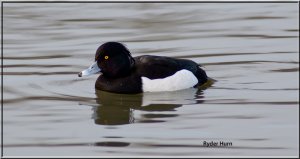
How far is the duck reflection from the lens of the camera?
36.8 ft

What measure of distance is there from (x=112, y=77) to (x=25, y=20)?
14.5 feet

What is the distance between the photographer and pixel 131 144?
997 centimetres

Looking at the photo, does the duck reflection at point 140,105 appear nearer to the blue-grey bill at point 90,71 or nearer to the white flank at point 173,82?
the white flank at point 173,82

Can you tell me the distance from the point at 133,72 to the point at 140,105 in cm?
94

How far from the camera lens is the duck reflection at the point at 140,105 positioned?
36.8ft

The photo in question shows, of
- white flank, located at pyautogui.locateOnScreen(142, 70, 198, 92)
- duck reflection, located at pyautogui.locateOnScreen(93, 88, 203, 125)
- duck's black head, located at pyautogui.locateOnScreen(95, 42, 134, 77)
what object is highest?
duck's black head, located at pyautogui.locateOnScreen(95, 42, 134, 77)

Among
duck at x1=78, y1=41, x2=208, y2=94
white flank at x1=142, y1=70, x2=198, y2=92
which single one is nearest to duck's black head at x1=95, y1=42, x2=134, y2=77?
duck at x1=78, y1=41, x2=208, y2=94

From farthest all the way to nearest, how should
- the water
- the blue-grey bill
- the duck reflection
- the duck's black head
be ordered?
the duck's black head, the blue-grey bill, the duck reflection, the water

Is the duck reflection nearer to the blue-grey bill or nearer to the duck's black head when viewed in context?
the blue-grey bill

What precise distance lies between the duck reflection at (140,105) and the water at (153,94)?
1 centimetres

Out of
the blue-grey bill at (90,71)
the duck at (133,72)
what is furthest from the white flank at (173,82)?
the blue-grey bill at (90,71)

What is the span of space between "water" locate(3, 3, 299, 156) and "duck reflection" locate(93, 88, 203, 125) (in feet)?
0.04

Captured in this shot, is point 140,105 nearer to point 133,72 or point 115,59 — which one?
point 133,72

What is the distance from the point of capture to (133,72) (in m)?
12.9
